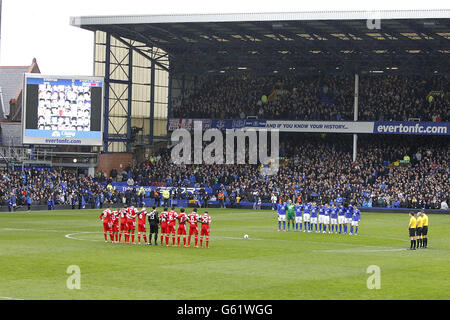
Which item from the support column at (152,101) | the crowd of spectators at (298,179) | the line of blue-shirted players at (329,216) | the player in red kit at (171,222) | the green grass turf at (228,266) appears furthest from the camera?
the support column at (152,101)

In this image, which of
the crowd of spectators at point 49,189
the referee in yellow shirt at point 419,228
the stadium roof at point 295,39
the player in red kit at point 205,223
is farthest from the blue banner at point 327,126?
the player in red kit at point 205,223

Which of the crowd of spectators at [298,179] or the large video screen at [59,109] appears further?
the large video screen at [59,109]

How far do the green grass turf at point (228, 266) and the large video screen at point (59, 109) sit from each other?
2326 cm

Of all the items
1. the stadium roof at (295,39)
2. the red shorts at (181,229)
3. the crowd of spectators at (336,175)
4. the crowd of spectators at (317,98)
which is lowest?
the red shorts at (181,229)

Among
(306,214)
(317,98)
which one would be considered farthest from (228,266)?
(317,98)

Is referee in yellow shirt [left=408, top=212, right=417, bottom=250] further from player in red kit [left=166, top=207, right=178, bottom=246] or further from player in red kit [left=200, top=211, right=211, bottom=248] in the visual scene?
player in red kit [left=166, top=207, right=178, bottom=246]

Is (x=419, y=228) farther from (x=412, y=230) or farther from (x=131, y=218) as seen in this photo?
(x=131, y=218)

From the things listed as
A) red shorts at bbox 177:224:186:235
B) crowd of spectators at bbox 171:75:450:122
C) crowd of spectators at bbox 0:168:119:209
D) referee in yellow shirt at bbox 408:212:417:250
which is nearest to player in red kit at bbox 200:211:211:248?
red shorts at bbox 177:224:186:235

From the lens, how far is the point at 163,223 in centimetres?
3144

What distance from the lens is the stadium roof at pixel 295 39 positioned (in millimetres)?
59906

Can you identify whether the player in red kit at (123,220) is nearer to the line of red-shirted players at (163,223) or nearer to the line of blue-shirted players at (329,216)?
the line of red-shirted players at (163,223)

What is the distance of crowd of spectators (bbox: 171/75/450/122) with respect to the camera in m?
71.9

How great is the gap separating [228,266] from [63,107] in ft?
134

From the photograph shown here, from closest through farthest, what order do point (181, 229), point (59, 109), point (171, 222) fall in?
point (171, 222) < point (181, 229) < point (59, 109)
